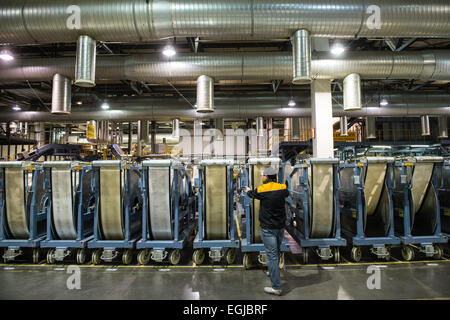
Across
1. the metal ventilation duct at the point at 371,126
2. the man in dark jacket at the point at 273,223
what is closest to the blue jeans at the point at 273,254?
the man in dark jacket at the point at 273,223

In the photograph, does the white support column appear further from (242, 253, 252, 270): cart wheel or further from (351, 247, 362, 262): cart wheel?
(242, 253, 252, 270): cart wheel

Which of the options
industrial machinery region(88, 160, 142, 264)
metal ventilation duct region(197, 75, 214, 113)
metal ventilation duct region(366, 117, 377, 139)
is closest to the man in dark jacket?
industrial machinery region(88, 160, 142, 264)

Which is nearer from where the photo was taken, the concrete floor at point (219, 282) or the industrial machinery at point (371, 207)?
the concrete floor at point (219, 282)

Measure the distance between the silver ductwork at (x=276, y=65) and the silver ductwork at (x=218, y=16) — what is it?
61.5 inches

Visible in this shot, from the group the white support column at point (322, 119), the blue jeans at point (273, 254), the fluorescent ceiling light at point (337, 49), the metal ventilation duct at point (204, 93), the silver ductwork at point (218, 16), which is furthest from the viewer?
the white support column at point (322, 119)

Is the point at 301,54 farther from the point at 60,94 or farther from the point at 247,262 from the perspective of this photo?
the point at 60,94

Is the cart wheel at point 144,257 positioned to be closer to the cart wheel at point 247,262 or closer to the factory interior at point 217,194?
the factory interior at point 217,194

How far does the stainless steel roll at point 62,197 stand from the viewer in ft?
16.6

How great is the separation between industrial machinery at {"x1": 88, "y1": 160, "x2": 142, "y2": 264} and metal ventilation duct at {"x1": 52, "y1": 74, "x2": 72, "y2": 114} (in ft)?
15.4

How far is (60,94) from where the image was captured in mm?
8141

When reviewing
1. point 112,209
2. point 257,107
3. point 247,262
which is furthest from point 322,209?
point 257,107

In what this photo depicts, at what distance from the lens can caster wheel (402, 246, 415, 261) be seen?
5.07 meters

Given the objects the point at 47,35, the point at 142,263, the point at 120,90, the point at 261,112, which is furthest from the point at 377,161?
the point at 120,90

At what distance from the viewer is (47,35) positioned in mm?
6102
